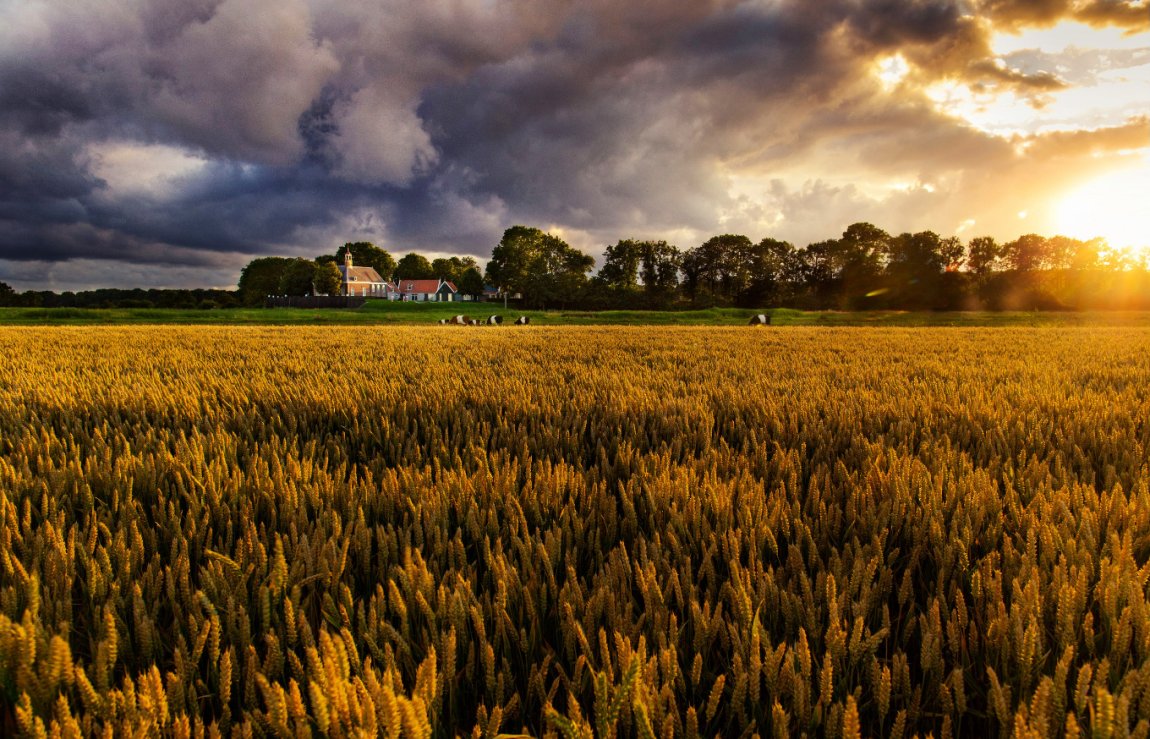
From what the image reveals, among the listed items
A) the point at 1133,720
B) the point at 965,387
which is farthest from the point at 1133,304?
the point at 1133,720

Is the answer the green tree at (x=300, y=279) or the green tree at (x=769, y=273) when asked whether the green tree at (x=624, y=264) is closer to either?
the green tree at (x=769, y=273)

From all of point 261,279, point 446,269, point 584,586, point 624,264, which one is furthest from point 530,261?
point 584,586

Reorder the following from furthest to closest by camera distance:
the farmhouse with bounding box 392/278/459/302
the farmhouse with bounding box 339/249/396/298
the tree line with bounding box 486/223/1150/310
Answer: the farmhouse with bounding box 392/278/459/302, the farmhouse with bounding box 339/249/396/298, the tree line with bounding box 486/223/1150/310

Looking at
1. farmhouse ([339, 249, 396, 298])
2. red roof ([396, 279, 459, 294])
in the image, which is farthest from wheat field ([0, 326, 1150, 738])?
red roof ([396, 279, 459, 294])

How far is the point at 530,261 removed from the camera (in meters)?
97.3

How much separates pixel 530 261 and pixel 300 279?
40939mm

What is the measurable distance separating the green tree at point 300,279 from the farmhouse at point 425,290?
24031 millimetres

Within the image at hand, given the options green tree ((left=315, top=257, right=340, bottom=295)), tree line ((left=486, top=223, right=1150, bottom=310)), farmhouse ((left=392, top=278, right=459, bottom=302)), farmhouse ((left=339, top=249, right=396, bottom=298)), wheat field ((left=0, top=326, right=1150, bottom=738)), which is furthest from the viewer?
farmhouse ((left=392, top=278, right=459, bottom=302))

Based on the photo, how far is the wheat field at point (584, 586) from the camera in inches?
33.6

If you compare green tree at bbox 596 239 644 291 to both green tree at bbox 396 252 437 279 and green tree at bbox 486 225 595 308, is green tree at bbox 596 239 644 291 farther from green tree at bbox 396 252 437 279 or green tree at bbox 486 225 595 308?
green tree at bbox 396 252 437 279

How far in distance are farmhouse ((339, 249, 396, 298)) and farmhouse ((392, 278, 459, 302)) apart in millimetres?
2456

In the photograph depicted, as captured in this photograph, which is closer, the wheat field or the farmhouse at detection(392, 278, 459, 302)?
the wheat field

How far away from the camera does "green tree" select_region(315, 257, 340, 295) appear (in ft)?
308

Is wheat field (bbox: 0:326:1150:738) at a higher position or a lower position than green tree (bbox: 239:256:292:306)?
lower
